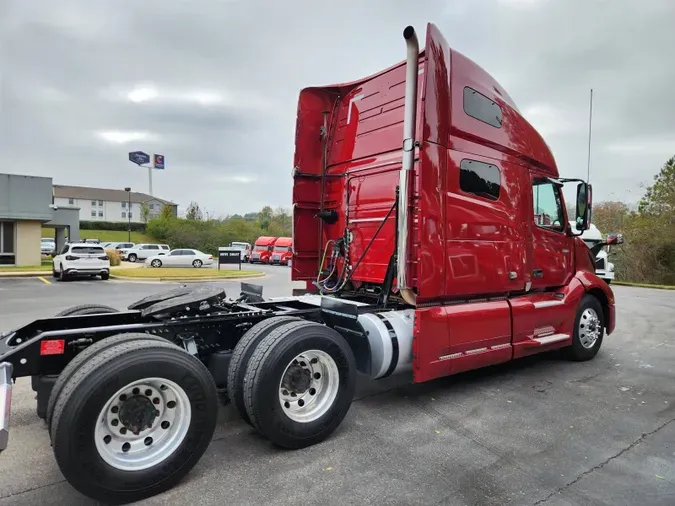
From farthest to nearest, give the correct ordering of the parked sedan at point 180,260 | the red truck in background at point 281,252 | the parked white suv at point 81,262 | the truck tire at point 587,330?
the red truck in background at point 281,252
the parked sedan at point 180,260
the parked white suv at point 81,262
the truck tire at point 587,330

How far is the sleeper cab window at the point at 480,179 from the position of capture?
4754 mm

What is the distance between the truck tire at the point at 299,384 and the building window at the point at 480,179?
226 centimetres

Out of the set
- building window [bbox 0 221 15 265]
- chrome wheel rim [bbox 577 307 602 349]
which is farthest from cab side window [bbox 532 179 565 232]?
building window [bbox 0 221 15 265]

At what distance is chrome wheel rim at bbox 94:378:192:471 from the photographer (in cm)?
277

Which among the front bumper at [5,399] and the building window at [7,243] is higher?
the building window at [7,243]

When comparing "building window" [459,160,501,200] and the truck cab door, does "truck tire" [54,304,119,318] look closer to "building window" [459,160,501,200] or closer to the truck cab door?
"building window" [459,160,501,200]

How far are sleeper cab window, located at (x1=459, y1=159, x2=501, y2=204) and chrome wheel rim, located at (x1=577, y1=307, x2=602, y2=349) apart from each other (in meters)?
Answer: 2.58

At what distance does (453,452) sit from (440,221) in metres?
2.13

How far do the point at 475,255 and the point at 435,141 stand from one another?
4.40ft

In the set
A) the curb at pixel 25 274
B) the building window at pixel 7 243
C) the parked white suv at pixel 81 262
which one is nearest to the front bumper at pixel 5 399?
the parked white suv at pixel 81 262

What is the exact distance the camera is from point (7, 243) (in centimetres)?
A: 2397

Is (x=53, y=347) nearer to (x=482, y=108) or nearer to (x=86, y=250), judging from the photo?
(x=482, y=108)

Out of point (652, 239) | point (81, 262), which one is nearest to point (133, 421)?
point (81, 262)

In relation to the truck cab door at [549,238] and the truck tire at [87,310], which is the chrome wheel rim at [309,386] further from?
the truck cab door at [549,238]
